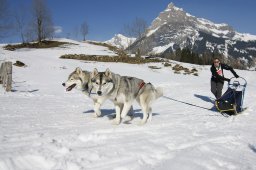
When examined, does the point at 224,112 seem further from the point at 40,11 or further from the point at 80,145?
the point at 40,11

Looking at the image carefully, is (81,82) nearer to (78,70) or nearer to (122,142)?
Result: (78,70)

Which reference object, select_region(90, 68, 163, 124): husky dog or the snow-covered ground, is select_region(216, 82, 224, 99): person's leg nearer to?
the snow-covered ground

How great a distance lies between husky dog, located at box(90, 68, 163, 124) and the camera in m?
7.11

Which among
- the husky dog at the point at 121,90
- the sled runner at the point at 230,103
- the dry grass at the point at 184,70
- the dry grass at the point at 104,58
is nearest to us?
the husky dog at the point at 121,90

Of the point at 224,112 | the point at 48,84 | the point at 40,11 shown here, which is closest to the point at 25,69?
the point at 48,84

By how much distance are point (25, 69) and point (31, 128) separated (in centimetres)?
1835

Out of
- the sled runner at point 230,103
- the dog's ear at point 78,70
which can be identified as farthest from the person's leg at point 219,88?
the dog's ear at point 78,70

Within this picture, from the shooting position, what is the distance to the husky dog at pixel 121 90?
7113 millimetres

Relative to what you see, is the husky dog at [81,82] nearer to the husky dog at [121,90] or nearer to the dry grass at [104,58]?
the husky dog at [121,90]

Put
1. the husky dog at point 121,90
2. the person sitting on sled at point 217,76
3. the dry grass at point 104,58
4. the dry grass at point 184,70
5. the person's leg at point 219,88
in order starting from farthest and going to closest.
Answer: the dry grass at point 104,58, the dry grass at point 184,70, the person's leg at point 219,88, the person sitting on sled at point 217,76, the husky dog at point 121,90

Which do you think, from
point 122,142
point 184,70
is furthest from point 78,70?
point 184,70

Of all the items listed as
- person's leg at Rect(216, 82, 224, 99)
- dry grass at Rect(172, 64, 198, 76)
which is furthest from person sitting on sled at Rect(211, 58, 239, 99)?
dry grass at Rect(172, 64, 198, 76)

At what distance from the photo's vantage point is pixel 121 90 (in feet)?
24.1

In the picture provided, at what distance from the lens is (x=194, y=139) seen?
6.19 metres
